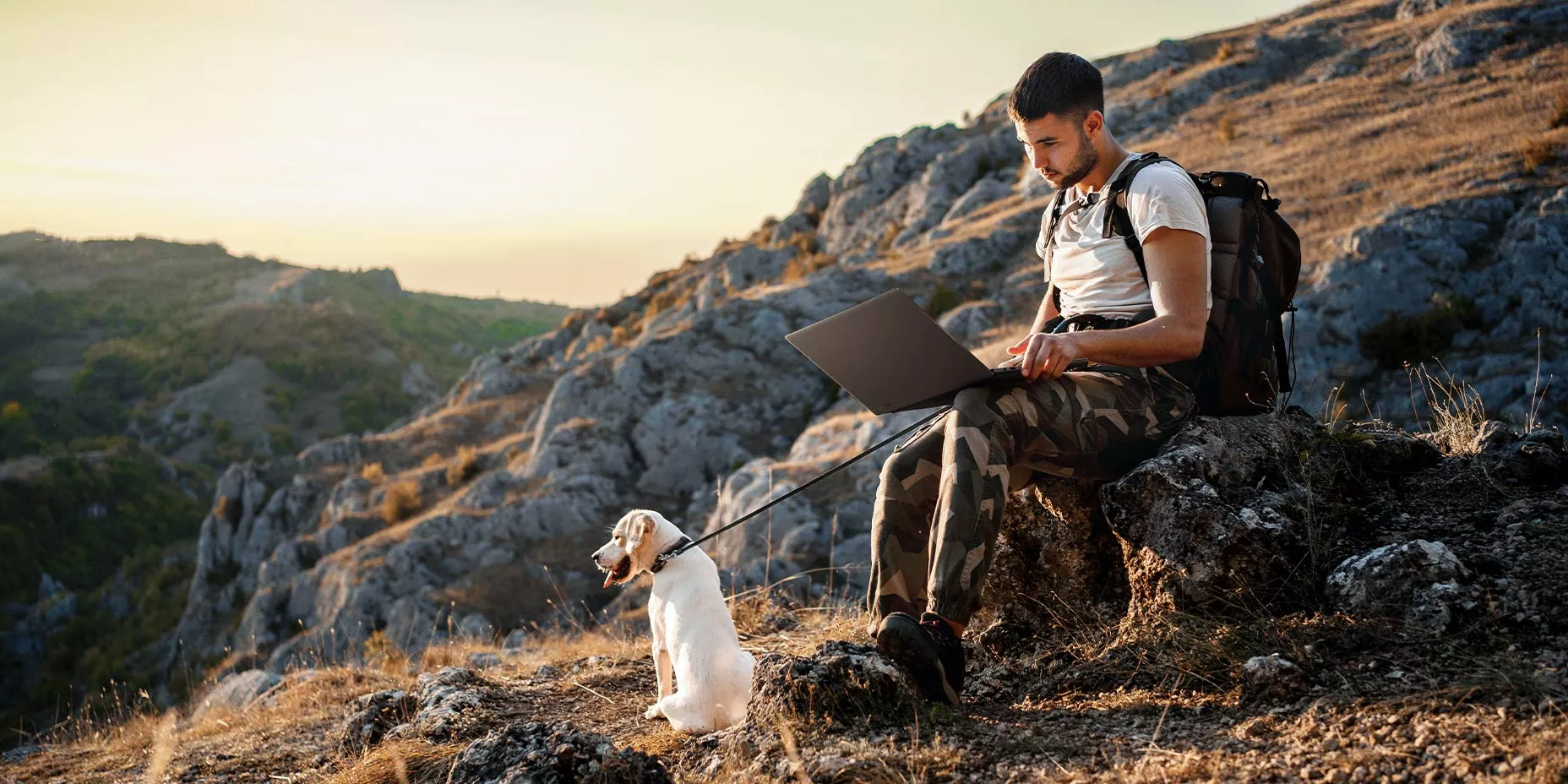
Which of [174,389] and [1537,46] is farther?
[174,389]

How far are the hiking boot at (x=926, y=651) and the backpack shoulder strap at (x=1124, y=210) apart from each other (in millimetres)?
1610

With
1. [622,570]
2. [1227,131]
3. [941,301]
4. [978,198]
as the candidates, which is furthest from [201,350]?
[622,570]

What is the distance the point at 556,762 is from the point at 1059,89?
3026mm

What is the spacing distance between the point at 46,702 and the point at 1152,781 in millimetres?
35462

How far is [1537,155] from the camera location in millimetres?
18203

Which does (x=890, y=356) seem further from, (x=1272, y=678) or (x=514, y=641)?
(x=514, y=641)

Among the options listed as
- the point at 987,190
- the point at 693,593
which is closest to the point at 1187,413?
the point at 693,593

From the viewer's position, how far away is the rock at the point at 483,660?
23.2ft

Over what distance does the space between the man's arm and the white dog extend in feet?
5.58

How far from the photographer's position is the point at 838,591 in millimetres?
12070

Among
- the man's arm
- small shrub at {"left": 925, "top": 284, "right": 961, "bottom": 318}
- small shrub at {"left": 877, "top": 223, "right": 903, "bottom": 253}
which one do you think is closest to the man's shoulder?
the man's arm

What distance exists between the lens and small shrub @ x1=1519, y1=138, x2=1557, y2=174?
18109mm

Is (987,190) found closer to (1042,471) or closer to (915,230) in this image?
(915,230)

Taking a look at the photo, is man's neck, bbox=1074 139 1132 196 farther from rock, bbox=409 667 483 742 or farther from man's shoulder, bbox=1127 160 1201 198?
rock, bbox=409 667 483 742
